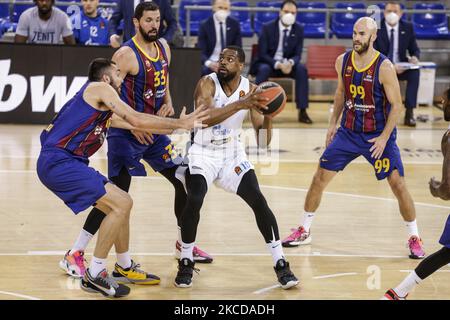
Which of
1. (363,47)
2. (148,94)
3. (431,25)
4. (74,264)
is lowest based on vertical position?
(74,264)

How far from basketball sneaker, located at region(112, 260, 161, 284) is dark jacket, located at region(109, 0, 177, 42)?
626cm

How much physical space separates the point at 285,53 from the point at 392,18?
6.22 ft

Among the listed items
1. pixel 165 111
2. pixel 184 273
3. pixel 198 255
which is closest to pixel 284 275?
pixel 184 273

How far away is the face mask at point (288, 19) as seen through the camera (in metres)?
14.7

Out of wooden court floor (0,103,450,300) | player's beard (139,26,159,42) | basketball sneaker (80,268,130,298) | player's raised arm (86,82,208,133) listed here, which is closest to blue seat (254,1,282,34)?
wooden court floor (0,103,450,300)

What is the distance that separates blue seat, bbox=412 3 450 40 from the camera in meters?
17.6

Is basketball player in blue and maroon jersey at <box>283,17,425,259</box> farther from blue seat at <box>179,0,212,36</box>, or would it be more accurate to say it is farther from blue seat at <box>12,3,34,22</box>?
blue seat at <box>12,3,34,22</box>

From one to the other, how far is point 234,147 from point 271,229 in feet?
2.50

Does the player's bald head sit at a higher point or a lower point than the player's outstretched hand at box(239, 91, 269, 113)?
higher

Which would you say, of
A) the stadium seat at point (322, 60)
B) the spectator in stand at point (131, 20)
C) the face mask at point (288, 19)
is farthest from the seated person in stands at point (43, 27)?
the stadium seat at point (322, 60)

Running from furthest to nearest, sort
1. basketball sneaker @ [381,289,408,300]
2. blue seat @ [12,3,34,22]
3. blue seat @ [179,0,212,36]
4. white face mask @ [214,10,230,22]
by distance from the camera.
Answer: blue seat @ [179,0,212,36] < blue seat @ [12,3,34,22] < white face mask @ [214,10,230,22] < basketball sneaker @ [381,289,408,300]

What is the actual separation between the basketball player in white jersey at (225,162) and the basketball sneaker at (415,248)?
4.64 feet

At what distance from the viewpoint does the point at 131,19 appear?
12.6 metres

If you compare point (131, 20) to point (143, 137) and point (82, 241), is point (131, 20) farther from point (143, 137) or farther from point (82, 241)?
point (82, 241)
